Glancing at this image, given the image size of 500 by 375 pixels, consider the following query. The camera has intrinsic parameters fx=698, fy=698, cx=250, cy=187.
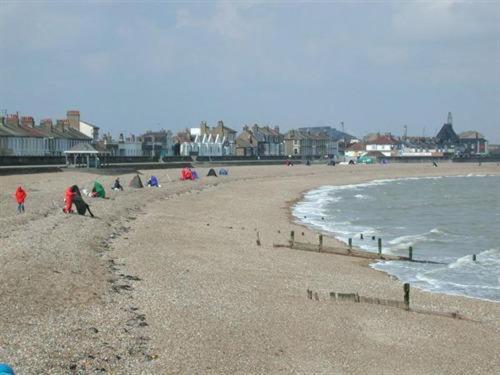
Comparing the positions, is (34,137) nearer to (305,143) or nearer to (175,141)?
(175,141)

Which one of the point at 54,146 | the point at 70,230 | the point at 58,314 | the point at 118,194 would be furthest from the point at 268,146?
the point at 58,314

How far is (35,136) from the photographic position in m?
82.9

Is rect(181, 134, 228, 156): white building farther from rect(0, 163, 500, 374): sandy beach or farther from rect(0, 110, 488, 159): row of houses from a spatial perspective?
rect(0, 163, 500, 374): sandy beach

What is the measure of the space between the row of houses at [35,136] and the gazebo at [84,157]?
8.44 m

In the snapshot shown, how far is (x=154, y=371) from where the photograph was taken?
950cm

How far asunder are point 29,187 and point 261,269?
86.5 feet

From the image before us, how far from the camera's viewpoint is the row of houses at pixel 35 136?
7769 cm

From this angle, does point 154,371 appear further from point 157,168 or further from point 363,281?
point 157,168

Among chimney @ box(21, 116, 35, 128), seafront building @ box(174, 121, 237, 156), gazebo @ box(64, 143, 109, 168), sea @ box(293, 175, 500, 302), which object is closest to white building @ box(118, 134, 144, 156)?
seafront building @ box(174, 121, 237, 156)

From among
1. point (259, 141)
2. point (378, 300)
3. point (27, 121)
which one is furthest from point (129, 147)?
point (378, 300)

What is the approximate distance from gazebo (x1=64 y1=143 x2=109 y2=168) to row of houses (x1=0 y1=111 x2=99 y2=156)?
27.7 feet

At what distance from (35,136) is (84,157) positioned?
588 inches

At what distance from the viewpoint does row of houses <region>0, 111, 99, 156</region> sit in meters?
77.7

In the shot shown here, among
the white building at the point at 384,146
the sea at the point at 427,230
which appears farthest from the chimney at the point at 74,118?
the white building at the point at 384,146
